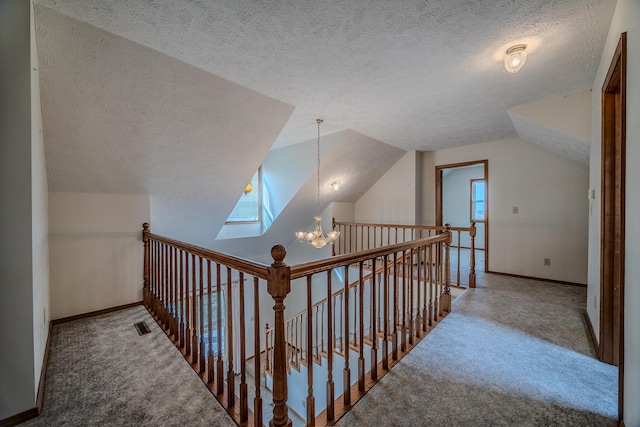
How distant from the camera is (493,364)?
6.47ft

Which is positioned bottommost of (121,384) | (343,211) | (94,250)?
(121,384)

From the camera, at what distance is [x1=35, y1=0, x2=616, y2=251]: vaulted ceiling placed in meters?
1.64

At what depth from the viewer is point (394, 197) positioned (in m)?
5.71

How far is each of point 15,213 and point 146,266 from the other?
6.76ft

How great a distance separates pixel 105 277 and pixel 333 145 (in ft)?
11.4

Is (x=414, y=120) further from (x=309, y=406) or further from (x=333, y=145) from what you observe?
(x=309, y=406)

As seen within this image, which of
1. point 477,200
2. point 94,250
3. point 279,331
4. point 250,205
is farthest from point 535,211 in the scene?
point 94,250

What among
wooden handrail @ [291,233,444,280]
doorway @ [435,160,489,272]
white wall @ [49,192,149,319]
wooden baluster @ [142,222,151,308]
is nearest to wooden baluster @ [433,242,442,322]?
wooden handrail @ [291,233,444,280]

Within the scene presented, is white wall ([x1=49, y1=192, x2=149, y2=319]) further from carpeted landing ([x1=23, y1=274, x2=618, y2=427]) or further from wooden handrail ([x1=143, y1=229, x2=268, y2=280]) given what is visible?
wooden handrail ([x1=143, y1=229, x2=268, y2=280])

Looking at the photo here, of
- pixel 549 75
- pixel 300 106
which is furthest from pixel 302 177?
pixel 549 75

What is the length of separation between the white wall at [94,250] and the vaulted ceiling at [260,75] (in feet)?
0.74

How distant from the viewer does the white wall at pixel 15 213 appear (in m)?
1.37

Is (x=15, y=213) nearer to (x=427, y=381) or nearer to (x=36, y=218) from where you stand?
(x=36, y=218)
